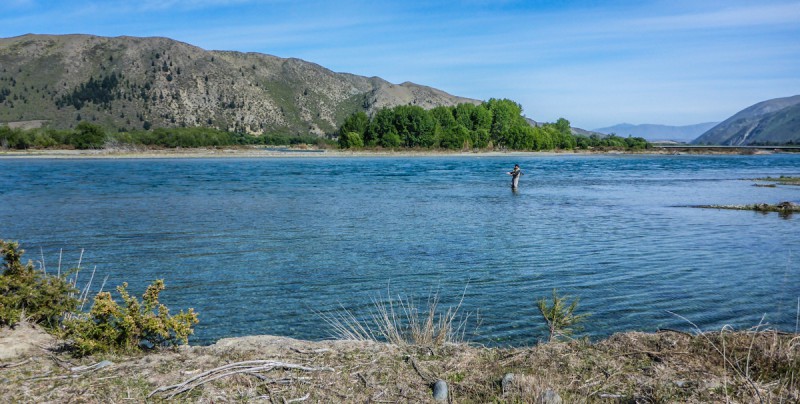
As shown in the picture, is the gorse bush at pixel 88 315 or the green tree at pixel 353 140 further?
the green tree at pixel 353 140

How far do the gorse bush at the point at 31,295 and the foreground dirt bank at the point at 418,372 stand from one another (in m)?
0.69

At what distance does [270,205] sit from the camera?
3375 centimetres

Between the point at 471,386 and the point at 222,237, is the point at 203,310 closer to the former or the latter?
the point at 471,386

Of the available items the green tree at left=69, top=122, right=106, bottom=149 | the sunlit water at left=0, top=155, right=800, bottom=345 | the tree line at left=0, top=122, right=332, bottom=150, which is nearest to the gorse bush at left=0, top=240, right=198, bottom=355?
the sunlit water at left=0, top=155, right=800, bottom=345

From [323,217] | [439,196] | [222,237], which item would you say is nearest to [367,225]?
[323,217]

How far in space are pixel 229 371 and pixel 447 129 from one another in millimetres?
156075

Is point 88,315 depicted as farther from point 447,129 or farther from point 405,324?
point 447,129

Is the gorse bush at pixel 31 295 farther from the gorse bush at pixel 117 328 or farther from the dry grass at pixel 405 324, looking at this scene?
the dry grass at pixel 405 324

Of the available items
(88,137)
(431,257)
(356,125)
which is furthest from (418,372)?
(356,125)

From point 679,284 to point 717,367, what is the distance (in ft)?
27.6

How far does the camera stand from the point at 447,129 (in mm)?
160125

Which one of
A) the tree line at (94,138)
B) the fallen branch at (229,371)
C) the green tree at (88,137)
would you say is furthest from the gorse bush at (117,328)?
the tree line at (94,138)

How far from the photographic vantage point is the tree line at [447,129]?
152625 mm

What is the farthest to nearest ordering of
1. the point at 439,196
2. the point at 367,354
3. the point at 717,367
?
the point at 439,196, the point at 367,354, the point at 717,367
